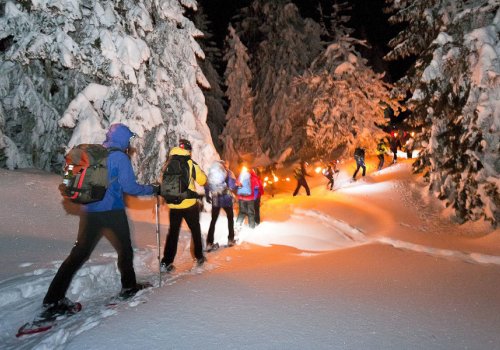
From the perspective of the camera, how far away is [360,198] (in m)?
14.7

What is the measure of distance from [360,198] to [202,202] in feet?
21.4

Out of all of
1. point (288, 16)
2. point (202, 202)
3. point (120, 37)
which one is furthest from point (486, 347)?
point (288, 16)

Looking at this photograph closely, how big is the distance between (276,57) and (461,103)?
23948 mm

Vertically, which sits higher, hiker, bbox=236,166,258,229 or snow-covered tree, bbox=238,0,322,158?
snow-covered tree, bbox=238,0,322,158

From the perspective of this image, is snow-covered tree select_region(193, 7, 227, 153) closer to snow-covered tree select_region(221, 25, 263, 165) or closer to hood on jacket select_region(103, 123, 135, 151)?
snow-covered tree select_region(221, 25, 263, 165)

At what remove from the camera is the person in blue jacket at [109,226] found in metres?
4.29

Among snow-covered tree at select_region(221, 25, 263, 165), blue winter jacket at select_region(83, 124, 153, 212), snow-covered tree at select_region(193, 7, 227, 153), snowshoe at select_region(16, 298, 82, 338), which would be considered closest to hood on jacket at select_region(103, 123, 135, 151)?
blue winter jacket at select_region(83, 124, 153, 212)

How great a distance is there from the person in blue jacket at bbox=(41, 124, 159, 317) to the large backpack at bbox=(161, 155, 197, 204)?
0.97 meters

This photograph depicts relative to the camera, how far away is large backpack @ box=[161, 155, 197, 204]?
222 inches

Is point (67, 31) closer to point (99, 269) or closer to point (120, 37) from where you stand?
point (120, 37)

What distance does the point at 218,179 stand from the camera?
8.23 m

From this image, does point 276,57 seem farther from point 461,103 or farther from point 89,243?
point 89,243

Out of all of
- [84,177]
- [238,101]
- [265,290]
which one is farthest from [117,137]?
[238,101]

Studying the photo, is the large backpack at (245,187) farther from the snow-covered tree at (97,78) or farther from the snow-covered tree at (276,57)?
the snow-covered tree at (276,57)
